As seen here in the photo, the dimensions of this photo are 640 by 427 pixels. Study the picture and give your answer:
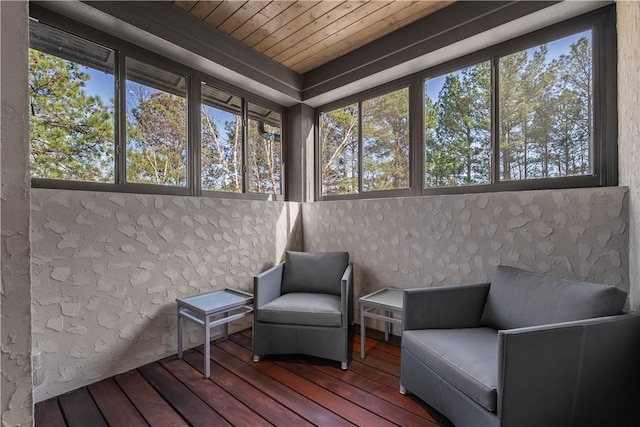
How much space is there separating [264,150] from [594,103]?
2.90 m

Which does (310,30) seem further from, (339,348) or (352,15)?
(339,348)

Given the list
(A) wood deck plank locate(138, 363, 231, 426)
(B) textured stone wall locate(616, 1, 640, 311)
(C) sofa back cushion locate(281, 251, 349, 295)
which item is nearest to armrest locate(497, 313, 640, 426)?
(B) textured stone wall locate(616, 1, 640, 311)

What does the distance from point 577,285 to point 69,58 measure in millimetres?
3511

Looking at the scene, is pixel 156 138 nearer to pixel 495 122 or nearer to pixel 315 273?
pixel 315 273

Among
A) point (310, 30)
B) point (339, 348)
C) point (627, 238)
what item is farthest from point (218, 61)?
point (627, 238)

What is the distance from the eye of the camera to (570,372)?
4.19ft

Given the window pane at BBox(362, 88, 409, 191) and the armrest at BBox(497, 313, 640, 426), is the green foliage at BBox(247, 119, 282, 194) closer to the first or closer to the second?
the window pane at BBox(362, 88, 409, 191)

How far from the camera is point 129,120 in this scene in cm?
230

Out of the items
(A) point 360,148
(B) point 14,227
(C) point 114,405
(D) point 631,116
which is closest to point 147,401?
(C) point 114,405

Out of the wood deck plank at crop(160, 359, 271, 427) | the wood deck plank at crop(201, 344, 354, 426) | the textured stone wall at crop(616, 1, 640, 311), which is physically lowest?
the wood deck plank at crop(160, 359, 271, 427)

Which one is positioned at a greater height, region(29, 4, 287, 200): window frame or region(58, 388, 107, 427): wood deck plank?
region(29, 4, 287, 200): window frame

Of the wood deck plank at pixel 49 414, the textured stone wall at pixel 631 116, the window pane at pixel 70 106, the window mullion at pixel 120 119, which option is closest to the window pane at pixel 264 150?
the window mullion at pixel 120 119

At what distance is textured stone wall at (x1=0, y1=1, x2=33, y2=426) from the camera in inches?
25.8

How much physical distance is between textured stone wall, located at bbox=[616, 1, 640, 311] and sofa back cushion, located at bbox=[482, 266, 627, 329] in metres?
Answer: 0.40
